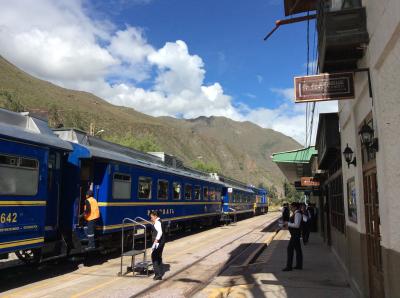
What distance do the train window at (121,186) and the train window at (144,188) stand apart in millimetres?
883

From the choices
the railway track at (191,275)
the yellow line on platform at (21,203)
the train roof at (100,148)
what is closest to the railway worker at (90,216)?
the train roof at (100,148)

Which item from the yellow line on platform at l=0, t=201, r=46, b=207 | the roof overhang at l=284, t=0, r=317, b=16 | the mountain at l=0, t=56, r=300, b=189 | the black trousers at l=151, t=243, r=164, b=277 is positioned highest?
the mountain at l=0, t=56, r=300, b=189

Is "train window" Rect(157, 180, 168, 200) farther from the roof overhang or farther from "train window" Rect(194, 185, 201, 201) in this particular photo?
the roof overhang

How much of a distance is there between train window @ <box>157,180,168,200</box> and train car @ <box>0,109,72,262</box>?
21.2ft

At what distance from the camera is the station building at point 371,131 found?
17.5ft

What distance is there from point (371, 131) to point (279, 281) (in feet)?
16.4

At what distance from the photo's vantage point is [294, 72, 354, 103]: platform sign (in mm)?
8164

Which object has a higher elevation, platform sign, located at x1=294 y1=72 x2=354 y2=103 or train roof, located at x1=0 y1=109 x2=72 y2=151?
platform sign, located at x1=294 y1=72 x2=354 y2=103

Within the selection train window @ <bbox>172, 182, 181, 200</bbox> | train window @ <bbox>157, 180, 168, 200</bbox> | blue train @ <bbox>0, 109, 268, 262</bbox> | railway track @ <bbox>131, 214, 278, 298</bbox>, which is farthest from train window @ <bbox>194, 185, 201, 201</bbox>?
railway track @ <bbox>131, 214, 278, 298</bbox>

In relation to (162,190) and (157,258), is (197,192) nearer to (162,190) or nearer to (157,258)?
(162,190)

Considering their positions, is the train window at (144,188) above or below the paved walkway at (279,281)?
above

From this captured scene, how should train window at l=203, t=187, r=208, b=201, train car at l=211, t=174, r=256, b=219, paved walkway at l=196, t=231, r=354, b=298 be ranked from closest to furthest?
paved walkway at l=196, t=231, r=354, b=298 → train window at l=203, t=187, r=208, b=201 → train car at l=211, t=174, r=256, b=219

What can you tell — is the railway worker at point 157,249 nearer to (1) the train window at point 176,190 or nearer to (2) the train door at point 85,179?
(2) the train door at point 85,179

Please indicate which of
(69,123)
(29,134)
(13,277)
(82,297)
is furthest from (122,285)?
(69,123)
